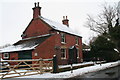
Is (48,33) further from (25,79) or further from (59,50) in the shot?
(25,79)

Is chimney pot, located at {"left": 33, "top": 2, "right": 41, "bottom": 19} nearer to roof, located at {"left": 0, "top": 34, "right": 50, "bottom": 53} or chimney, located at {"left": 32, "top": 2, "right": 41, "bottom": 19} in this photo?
chimney, located at {"left": 32, "top": 2, "right": 41, "bottom": 19}

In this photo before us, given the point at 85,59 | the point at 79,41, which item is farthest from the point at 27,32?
the point at 85,59

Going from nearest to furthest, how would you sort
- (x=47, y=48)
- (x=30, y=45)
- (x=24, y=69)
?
(x=24, y=69)
(x=30, y=45)
(x=47, y=48)

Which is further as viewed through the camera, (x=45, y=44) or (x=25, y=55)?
(x=45, y=44)

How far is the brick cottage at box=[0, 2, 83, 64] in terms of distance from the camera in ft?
72.8

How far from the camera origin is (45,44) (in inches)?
899

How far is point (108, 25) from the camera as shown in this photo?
34.2 m

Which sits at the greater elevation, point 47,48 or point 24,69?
point 47,48

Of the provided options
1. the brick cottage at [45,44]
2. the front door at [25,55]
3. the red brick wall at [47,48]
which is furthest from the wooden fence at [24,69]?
the red brick wall at [47,48]

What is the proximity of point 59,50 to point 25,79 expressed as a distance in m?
13.5

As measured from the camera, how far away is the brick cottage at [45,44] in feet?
72.8

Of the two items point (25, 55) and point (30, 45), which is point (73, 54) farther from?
point (25, 55)

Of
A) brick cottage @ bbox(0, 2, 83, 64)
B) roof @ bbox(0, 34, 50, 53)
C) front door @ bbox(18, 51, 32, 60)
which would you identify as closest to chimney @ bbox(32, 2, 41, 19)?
brick cottage @ bbox(0, 2, 83, 64)

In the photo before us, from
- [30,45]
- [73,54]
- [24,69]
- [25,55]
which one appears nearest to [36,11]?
[30,45]
